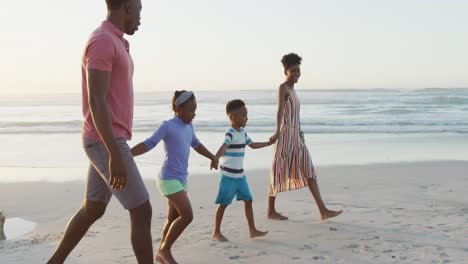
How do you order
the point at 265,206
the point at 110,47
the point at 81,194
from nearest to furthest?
the point at 110,47
the point at 265,206
the point at 81,194

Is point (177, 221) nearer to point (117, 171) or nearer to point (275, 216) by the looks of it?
point (117, 171)

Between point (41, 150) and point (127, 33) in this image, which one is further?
point (41, 150)

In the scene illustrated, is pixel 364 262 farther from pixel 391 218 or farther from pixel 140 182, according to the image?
pixel 140 182

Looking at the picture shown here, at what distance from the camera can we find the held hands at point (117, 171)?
303 cm

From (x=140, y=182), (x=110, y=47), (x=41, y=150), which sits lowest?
(x=41, y=150)

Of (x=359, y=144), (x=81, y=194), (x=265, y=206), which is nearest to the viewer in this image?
(x=265, y=206)

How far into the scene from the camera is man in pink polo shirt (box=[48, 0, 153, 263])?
3.02m

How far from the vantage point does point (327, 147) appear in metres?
12.9

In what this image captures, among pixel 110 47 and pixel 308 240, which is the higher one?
pixel 110 47

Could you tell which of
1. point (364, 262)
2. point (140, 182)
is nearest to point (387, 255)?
point (364, 262)

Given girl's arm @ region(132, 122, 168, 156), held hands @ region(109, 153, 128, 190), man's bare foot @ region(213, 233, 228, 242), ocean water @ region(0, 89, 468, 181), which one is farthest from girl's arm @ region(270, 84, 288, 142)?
ocean water @ region(0, 89, 468, 181)

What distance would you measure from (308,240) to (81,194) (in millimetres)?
3768

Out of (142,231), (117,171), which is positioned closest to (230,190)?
(142,231)

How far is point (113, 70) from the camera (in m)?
3.13
